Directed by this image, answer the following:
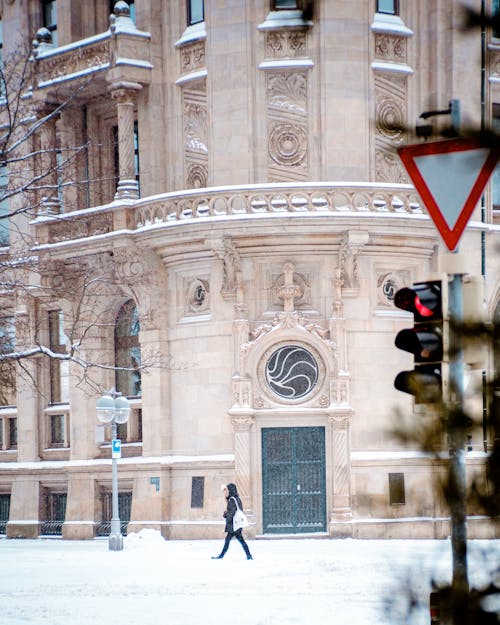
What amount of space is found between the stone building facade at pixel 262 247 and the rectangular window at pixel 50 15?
236cm

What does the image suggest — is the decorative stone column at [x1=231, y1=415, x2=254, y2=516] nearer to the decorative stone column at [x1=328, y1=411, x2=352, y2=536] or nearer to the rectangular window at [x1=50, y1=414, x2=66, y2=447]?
the decorative stone column at [x1=328, y1=411, x2=352, y2=536]

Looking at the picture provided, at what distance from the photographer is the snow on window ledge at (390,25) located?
35594 millimetres

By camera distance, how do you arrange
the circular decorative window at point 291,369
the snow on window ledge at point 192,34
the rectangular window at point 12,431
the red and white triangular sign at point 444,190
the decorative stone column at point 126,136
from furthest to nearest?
the rectangular window at point 12,431 < the decorative stone column at point 126,136 < the snow on window ledge at point 192,34 < the circular decorative window at point 291,369 < the red and white triangular sign at point 444,190

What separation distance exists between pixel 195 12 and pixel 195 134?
2943 millimetres

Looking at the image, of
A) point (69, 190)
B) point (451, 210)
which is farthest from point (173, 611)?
point (69, 190)

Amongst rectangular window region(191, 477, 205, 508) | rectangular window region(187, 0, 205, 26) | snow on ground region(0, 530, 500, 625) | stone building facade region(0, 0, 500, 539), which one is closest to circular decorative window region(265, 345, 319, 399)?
stone building facade region(0, 0, 500, 539)

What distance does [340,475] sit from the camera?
112 ft

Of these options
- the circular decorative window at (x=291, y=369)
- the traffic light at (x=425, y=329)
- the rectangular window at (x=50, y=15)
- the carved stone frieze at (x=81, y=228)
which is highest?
the rectangular window at (x=50, y=15)

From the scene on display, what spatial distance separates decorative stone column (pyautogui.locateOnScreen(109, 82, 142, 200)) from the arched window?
3153 millimetres

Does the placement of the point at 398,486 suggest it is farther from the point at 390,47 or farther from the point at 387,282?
the point at 390,47

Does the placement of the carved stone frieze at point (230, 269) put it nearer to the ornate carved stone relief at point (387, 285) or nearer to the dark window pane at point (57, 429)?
the ornate carved stone relief at point (387, 285)

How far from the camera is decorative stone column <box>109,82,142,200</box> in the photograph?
36.3 meters

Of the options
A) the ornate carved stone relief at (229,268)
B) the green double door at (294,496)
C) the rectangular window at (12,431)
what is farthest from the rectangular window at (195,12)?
the rectangular window at (12,431)

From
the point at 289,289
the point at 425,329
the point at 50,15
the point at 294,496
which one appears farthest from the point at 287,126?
the point at 425,329
